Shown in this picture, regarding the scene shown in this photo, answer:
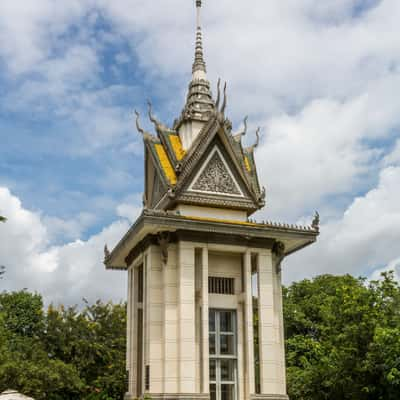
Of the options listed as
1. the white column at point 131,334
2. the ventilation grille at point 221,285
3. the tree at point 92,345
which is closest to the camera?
the ventilation grille at point 221,285

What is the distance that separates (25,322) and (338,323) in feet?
83.2

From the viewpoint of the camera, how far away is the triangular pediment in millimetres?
25109

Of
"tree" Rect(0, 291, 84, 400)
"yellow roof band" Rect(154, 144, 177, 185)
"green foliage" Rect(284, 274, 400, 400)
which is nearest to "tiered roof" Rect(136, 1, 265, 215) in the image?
"yellow roof band" Rect(154, 144, 177, 185)

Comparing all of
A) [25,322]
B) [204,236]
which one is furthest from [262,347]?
[25,322]

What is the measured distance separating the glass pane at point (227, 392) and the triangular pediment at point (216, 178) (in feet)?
24.4

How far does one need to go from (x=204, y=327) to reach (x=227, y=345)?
5.93 ft

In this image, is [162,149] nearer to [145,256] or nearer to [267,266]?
[145,256]

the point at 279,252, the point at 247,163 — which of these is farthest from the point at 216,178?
the point at 279,252

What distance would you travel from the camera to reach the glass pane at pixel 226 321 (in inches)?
933

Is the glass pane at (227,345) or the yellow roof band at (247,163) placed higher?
the yellow roof band at (247,163)

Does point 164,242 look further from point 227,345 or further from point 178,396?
point 178,396

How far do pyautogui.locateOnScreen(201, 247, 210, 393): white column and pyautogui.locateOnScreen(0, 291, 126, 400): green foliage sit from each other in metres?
14.7

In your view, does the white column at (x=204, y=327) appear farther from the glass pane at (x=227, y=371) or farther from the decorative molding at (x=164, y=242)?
the decorative molding at (x=164, y=242)

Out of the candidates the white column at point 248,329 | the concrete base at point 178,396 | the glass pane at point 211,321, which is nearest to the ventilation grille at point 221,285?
the white column at point 248,329
